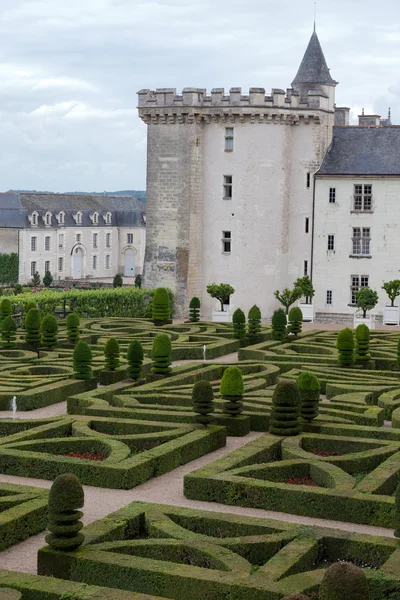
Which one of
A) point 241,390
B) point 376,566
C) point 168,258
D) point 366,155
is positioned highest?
point 366,155

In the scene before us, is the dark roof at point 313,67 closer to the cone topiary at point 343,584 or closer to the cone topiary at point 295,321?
the cone topiary at point 295,321

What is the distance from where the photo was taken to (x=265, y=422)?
2283cm

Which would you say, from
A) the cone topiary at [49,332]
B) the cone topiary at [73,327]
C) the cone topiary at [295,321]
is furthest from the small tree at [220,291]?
the cone topiary at [49,332]

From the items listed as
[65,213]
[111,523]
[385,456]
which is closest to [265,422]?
[385,456]

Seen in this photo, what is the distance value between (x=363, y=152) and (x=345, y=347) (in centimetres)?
2097

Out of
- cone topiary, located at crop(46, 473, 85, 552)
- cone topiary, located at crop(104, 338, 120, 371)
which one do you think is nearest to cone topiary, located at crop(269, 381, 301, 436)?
cone topiary, located at crop(104, 338, 120, 371)

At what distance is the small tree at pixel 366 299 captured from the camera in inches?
1783

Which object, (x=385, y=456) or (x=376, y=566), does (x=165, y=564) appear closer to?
(x=376, y=566)

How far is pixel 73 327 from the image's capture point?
34031 mm

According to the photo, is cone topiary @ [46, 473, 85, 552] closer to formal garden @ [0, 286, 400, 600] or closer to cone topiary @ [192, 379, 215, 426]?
formal garden @ [0, 286, 400, 600]

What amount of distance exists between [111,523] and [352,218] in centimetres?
3449

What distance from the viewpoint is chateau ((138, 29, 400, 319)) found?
159ft

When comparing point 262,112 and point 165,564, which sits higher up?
point 262,112

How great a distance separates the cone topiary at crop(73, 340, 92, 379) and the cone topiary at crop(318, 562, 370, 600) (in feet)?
57.8
